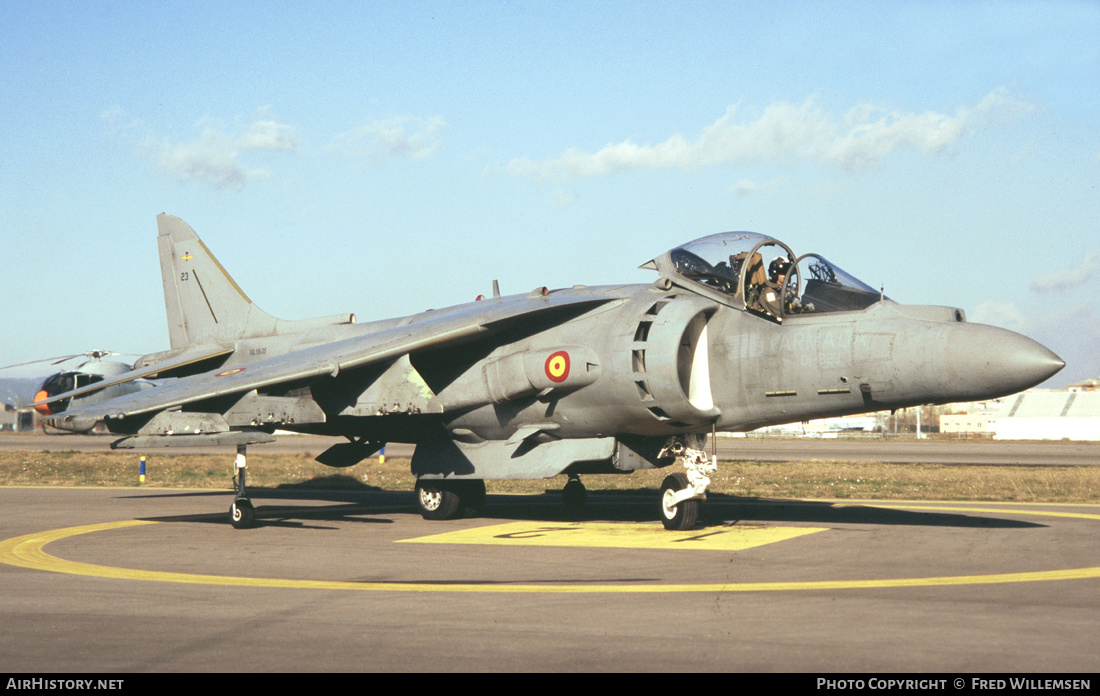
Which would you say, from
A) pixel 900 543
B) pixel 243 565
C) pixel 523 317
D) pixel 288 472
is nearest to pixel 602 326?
pixel 523 317

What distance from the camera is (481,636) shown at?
22.2 ft

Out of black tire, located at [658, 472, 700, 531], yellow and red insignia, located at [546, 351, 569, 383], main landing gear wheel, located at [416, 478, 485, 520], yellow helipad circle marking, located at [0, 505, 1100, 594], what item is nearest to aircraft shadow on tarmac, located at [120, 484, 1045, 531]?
main landing gear wheel, located at [416, 478, 485, 520]

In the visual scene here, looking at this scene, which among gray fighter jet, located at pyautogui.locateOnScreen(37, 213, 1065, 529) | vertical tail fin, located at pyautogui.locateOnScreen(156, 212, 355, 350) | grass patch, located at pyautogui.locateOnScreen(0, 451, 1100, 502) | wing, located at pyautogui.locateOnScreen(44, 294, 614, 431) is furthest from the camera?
grass patch, located at pyautogui.locateOnScreen(0, 451, 1100, 502)

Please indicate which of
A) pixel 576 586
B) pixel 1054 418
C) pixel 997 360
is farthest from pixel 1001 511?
pixel 1054 418

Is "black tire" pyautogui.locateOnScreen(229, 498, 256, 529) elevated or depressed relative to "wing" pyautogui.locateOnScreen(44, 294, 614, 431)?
depressed

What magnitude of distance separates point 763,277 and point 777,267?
0.78 feet

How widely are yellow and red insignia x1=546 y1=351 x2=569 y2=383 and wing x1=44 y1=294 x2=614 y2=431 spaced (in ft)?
2.29

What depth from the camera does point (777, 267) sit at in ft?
42.2

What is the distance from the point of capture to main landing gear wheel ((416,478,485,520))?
51.1 ft

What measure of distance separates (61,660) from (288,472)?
22213 mm

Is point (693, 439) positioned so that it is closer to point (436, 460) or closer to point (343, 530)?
point (436, 460)

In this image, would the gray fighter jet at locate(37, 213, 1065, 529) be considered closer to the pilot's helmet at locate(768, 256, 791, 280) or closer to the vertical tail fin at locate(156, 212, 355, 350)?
the pilot's helmet at locate(768, 256, 791, 280)

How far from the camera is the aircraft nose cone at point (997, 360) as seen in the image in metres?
10.3

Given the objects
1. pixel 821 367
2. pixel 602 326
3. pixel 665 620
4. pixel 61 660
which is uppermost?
pixel 602 326
